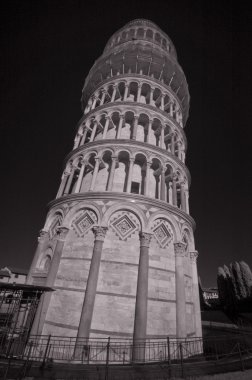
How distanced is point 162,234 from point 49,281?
7.31m

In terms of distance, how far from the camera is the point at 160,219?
13891 millimetres

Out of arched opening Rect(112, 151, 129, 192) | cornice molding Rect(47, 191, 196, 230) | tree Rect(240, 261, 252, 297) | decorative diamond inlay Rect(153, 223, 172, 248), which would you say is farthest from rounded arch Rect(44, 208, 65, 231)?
tree Rect(240, 261, 252, 297)

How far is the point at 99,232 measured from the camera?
12.3 m

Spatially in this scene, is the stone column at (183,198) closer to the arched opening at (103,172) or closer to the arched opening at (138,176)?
the arched opening at (138,176)

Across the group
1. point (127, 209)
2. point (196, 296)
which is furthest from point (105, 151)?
point (196, 296)

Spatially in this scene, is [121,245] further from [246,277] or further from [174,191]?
[246,277]

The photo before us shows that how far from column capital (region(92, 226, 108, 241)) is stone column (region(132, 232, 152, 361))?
2205 millimetres

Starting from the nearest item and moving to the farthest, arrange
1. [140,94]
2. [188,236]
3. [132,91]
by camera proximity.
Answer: [188,236], [140,94], [132,91]

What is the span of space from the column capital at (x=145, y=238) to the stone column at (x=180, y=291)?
2.22m

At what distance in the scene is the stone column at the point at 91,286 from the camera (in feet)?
33.0

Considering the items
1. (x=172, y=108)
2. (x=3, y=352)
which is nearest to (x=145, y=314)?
(x=3, y=352)

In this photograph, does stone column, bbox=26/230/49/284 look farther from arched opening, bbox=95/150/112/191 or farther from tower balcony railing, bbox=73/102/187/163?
tower balcony railing, bbox=73/102/187/163

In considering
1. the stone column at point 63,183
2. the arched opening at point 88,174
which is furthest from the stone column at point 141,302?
the stone column at point 63,183

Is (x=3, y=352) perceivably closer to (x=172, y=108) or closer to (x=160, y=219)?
(x=160, y=219)
